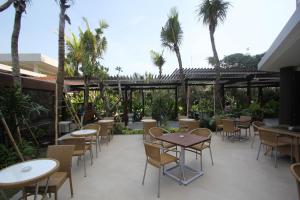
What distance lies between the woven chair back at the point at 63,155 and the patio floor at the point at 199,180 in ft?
1.76

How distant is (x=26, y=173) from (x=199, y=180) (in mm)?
3052

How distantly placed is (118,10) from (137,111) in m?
6.14

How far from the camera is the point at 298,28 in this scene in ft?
9.36

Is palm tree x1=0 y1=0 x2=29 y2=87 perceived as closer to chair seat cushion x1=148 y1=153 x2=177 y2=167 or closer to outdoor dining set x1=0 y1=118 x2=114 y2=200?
outdoor dining set x1=0 y1=118 x2=114 y2=200

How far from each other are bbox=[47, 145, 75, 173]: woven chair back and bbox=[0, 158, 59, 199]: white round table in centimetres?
41

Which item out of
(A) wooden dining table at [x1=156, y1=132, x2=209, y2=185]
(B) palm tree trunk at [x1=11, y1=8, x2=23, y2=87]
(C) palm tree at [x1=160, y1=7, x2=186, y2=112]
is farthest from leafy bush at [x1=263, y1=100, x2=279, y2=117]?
(B) palm tree trunk at [x1=11, y1=8, x2=23, y2=87]

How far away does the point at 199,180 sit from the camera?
379cm

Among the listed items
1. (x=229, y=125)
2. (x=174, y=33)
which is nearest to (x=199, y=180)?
(x=229, y=125)

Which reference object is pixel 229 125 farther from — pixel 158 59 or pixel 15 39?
pixel 158 59

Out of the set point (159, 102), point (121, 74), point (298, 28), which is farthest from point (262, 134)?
point (121, 74)

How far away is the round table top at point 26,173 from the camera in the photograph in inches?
84.8

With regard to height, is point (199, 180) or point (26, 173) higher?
point (26, 173)

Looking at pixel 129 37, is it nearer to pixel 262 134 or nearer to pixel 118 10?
pixel 118 10

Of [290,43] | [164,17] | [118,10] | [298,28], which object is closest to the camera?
[298,28]
